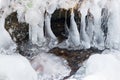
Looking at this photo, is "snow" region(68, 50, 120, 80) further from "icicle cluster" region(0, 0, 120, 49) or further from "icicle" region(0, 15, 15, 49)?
"icicle" region(0, 15, 15, 49)

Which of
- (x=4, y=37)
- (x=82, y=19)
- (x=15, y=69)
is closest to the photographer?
(x=15, y=69)

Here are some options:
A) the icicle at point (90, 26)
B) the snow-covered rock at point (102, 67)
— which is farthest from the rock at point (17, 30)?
the snow-covered rock at point (102, 67)

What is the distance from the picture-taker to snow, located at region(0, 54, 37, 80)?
14.8 feet

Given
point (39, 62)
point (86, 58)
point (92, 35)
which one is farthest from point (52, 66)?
point (92, 35)

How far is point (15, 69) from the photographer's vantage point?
461 centimetres

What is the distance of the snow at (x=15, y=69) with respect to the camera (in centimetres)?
451

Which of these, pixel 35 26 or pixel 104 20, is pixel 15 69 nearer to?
pixel 35 26

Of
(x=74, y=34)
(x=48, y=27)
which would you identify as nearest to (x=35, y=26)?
(x=48, y=27)

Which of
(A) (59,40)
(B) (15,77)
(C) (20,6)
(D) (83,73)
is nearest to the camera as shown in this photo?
(B) (15,77)

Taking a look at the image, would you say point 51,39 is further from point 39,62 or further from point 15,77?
point 15,77

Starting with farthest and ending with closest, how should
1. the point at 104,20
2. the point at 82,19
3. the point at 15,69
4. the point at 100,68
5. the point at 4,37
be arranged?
the point at 104,20
the point at 82,19
the point at 4,37
the point at 100,68
the point at 15,69

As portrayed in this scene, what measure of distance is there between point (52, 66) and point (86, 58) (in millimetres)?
522

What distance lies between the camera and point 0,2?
5.15 meters

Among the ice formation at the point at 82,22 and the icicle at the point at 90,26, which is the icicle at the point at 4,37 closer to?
the ice formation at the point at 82,22
